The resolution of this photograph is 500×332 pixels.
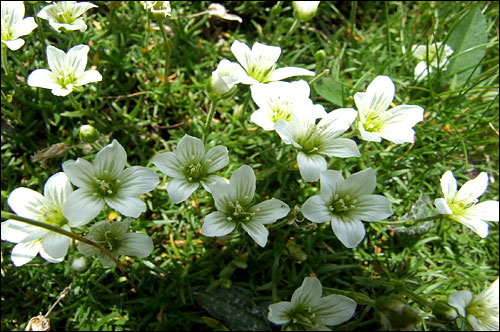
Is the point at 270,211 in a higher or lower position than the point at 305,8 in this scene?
lower

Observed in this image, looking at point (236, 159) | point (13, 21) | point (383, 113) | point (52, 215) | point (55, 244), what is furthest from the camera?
point (236, 159)

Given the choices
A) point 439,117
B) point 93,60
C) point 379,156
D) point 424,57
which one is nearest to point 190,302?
point 379,156

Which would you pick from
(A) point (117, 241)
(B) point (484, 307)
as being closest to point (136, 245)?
(A) point (117, 241)

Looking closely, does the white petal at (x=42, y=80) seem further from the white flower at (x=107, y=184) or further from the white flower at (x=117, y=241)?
the white flower at (x=117, y=241)

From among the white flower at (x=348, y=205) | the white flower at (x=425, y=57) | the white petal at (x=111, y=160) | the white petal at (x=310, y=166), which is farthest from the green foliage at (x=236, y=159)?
the white petal at (x=111, y=160)

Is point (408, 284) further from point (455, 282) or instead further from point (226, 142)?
point (226, 142)

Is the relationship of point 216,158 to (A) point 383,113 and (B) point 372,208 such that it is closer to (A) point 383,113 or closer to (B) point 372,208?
(B) point 372,208

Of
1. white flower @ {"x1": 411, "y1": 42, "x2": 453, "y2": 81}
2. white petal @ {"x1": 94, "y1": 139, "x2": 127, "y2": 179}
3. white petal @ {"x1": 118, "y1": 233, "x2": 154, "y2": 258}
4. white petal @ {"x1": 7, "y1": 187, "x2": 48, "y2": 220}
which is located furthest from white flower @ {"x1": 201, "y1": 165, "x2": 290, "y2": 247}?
white flower @ {"x1": 411, "y1": 42, "x2": 453, "y2": 81}
